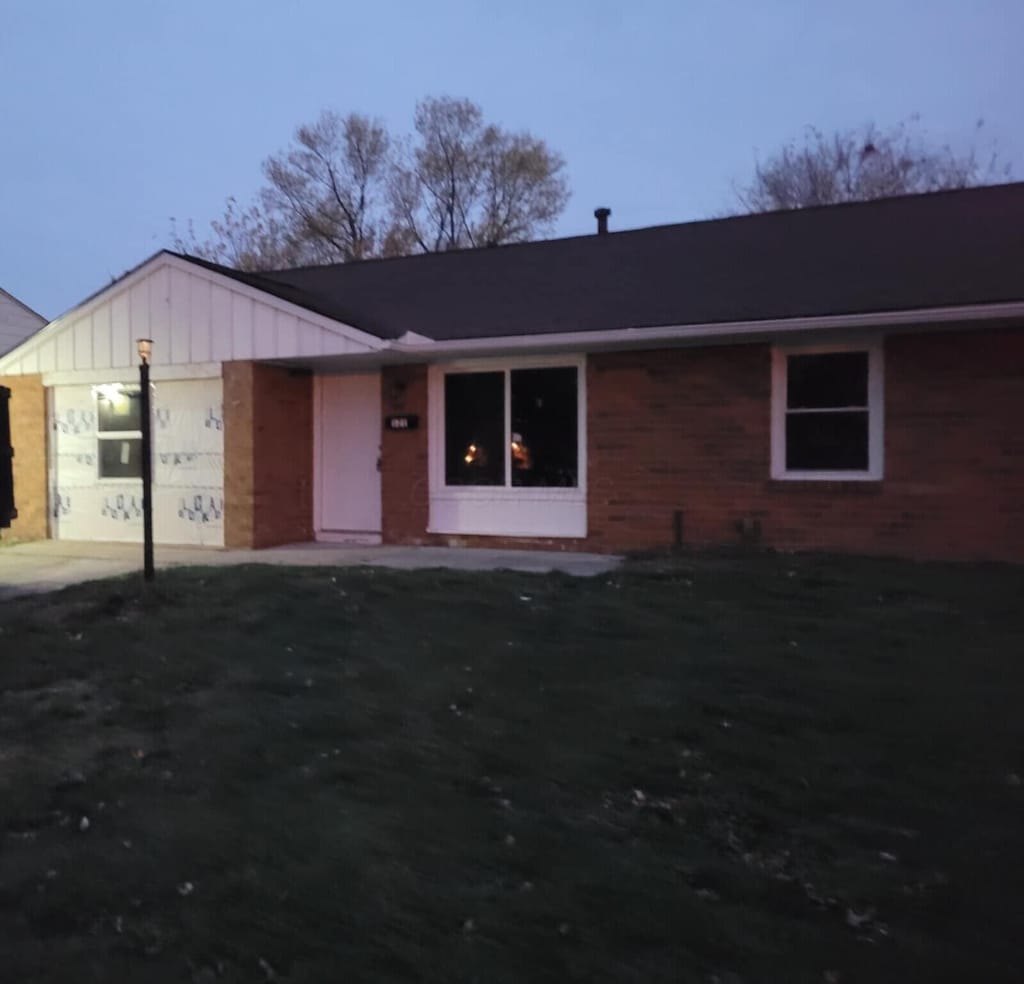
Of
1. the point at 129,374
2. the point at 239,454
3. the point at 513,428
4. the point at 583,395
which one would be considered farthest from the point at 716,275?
the point at 129,374

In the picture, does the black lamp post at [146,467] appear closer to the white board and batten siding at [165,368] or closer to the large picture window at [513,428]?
the white board and batten siding at [165,368]

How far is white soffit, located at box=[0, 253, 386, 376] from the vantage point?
11.4m

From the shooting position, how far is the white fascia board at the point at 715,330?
29.7ft

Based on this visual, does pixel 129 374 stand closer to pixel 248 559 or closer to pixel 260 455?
pixel 260 455

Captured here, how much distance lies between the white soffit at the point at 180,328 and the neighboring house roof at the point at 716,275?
0.28 metres

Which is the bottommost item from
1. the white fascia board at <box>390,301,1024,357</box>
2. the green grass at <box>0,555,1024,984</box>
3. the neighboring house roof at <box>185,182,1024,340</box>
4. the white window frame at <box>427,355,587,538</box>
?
the green grass at <box>0,555,1024,984</box>

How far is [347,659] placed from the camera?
5977 mm

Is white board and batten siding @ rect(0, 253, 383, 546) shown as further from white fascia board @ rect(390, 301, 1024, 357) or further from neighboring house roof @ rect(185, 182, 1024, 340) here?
white fascia board @ rect(390, 301, 1024, 357)

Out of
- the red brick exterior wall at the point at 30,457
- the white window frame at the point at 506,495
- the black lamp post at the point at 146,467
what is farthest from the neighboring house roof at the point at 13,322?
the black lamp post at the point at 146,467

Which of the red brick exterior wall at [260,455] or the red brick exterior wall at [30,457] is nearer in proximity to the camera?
the red brick exterior wall at [260,455]

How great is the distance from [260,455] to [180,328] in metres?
1.89

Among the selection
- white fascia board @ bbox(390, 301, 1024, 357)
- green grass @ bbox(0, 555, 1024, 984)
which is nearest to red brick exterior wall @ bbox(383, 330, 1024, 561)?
white fascia board @ bbox(390, 301, 1024, 357)

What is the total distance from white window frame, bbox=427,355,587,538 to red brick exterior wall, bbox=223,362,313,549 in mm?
1857

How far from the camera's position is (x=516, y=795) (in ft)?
12.8
